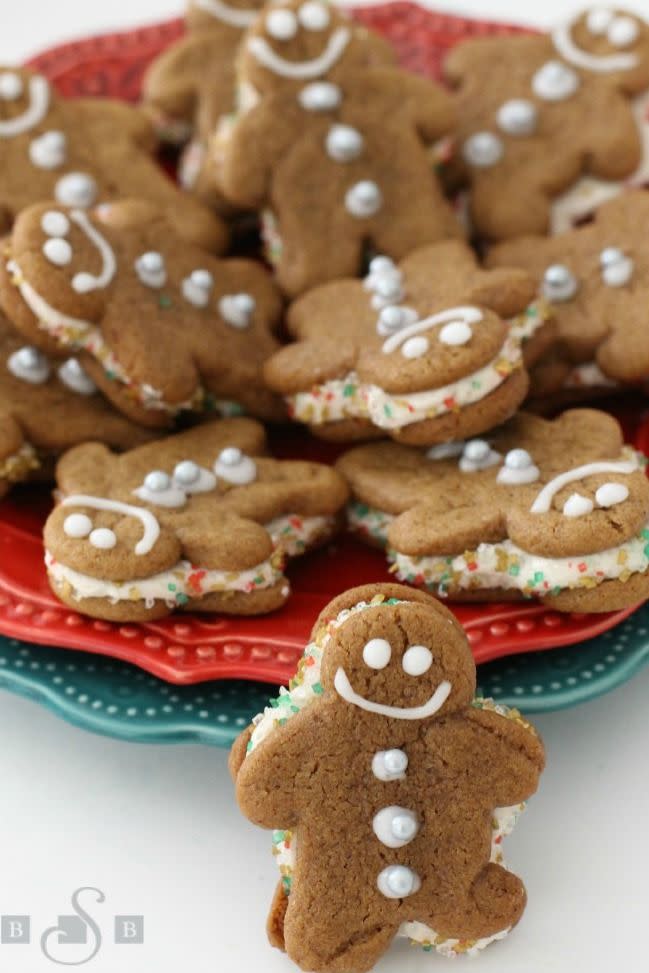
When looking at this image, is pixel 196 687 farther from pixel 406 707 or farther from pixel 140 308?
pixel 140 308

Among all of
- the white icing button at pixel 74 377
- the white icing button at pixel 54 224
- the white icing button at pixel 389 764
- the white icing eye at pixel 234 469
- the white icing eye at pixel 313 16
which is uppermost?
the white icing eye at pixel 313 16

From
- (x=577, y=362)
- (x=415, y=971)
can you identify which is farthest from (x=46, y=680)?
(x=577, y=362)

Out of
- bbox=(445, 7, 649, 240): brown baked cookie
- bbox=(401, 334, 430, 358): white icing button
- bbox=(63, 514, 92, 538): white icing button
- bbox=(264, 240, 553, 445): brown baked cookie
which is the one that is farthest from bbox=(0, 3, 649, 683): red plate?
bbox=(445, 7, 649, 240): brown baked cookie

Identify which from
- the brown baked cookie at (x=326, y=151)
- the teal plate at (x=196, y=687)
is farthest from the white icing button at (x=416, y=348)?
the teal plate at (x=196, y=687)

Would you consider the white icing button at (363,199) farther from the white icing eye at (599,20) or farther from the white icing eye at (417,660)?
the white icing eye at (417,660)

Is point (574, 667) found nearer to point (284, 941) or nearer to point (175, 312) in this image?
point (284, 941)

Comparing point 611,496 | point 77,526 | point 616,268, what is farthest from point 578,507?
point 77,526
